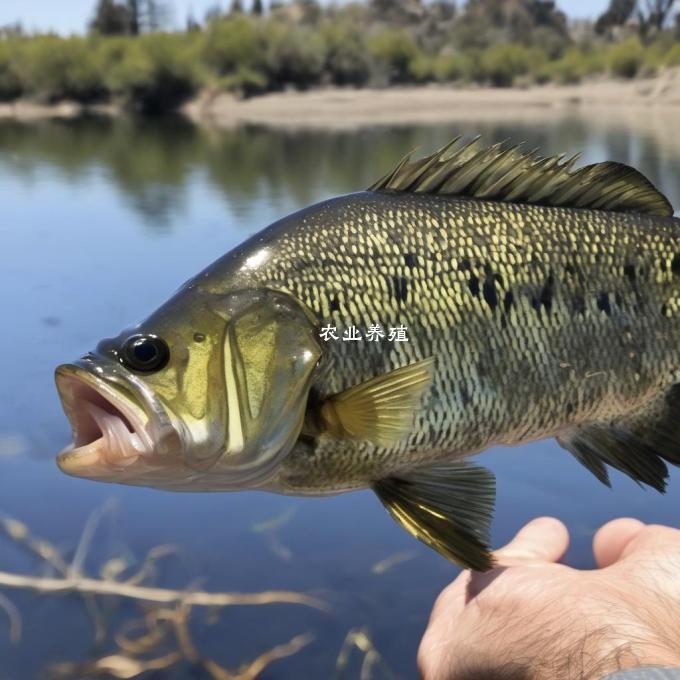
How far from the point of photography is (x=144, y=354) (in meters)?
1.24

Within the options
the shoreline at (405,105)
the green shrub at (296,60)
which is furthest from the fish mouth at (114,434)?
the green shrub at (296,60)

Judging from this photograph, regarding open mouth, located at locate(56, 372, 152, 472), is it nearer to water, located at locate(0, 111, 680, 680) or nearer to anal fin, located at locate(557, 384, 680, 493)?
anal fin, located at locate(557, 384, 680, 493)

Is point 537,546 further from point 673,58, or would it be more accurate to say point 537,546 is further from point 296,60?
point 673,58

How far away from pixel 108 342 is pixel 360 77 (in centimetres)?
2946

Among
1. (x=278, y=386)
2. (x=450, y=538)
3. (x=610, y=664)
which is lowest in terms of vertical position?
(x=610, y=664)

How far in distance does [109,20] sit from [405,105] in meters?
24.1

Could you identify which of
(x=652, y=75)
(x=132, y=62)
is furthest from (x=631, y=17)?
(x=132, y=62)

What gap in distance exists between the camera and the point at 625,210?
60.0 inches

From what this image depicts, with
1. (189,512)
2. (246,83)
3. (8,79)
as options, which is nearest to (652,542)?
(189,512)

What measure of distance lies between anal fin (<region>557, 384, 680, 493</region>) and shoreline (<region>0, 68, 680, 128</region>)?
20389 mm

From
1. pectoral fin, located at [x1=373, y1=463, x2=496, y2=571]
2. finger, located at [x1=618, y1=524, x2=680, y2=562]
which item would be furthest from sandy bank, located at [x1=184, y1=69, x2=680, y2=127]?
pectoral fin, located at [x1=373, y1=463, x2=496, y2=571]

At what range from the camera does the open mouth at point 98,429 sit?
1206mm

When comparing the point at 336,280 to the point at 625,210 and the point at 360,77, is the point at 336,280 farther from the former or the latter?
the point at 360,77

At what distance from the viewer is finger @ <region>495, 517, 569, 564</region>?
6.91ft
